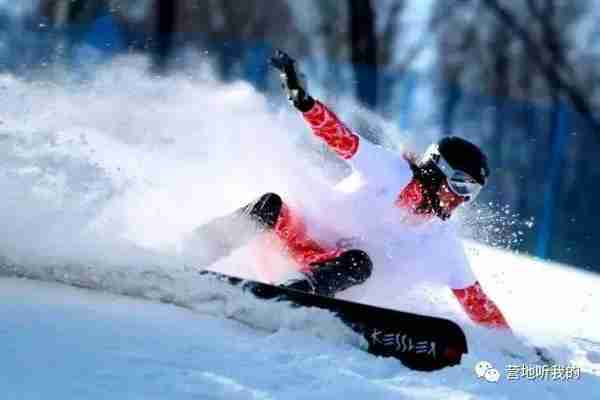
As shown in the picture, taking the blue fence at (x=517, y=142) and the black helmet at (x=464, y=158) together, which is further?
the blue fence at (x=517, y=142)

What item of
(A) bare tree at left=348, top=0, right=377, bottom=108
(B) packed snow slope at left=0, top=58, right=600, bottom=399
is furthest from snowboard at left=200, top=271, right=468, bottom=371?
(A) bare tree at left=348, top=0, right=377, bottom=108

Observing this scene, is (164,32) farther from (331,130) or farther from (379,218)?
(379,218)

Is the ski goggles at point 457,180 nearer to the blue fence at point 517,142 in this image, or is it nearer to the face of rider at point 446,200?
the face of rider at point 446,200

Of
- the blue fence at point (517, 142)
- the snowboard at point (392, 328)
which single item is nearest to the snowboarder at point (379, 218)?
the snowboard at point (392, 328)

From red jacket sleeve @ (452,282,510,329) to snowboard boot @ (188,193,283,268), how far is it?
0.99 meters

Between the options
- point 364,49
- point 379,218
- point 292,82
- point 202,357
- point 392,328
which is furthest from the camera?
point 364,49

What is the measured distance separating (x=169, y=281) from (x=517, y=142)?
17.3 ft

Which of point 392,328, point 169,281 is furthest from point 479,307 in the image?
point 169,281

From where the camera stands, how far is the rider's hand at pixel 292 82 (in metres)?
3.49

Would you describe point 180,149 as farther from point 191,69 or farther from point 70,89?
point 191,69

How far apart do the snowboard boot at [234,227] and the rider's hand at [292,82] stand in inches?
18.1

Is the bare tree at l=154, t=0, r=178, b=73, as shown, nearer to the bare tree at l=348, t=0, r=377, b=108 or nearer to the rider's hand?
the bare tree at l=348, t=0, r=377, b=108

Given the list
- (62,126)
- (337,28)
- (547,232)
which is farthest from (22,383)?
(337,28)

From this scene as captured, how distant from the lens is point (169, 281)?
307cm
